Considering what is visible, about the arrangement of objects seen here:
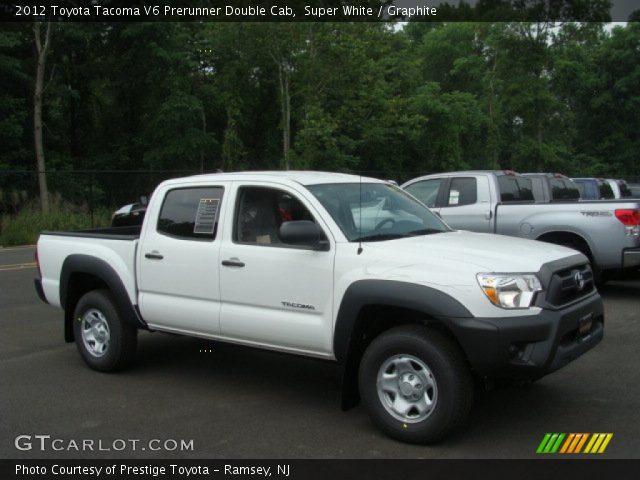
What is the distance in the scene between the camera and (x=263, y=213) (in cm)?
574

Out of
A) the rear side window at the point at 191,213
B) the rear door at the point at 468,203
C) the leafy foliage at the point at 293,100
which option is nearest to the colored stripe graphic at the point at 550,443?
the rear side window at the point at 191,213

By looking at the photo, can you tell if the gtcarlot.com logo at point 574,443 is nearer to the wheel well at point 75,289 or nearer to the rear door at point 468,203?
the wheel well at point 75,289

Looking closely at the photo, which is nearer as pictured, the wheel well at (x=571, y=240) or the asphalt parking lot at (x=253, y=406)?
the asphalt parking lot at (x=253, y=406)

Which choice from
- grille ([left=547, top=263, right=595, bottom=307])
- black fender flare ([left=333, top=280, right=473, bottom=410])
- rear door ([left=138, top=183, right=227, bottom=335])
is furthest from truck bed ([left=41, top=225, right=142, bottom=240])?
grille ([left=547, top=263, right=595, bottom=307])

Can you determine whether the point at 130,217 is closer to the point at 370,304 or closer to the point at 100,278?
the point at 100,278

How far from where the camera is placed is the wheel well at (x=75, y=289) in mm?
6883

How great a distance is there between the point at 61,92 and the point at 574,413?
33037 millimetres

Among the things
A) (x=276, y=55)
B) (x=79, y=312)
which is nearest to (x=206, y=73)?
(x=276, y=55)

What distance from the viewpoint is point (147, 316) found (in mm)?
Answer: 6184

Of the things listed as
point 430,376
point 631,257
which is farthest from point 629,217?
point 430,376

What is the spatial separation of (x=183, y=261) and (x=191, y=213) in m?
0.46

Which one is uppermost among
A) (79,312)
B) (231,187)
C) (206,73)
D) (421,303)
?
(206,73)

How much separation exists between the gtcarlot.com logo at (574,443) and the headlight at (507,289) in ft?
3.18

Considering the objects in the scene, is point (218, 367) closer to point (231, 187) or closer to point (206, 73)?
point (231, 187)
